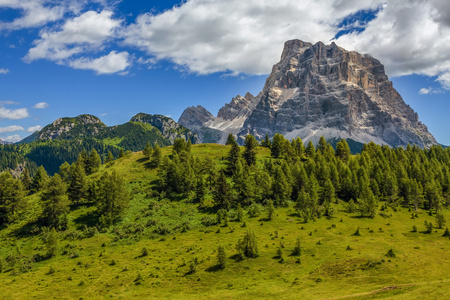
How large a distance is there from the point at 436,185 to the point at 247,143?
7731 cm

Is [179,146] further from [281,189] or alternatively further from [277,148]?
[281,189]

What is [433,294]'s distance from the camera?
3219cm

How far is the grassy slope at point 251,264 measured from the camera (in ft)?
133

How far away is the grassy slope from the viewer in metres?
40.7

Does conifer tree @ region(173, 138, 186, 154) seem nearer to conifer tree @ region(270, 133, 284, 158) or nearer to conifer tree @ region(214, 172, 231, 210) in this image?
conifer tree @ region(214, 172, 231, 210)

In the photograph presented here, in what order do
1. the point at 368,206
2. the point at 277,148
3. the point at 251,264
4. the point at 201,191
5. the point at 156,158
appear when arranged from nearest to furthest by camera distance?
the point at 251,264
the point at 368,206
the point at 201,191
the point at 156,158
the point at 277,148

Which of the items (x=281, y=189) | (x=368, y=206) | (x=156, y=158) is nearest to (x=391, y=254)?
(x=368, y=206)

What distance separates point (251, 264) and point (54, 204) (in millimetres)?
63048

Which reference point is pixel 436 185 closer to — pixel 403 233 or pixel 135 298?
pixel 403 233

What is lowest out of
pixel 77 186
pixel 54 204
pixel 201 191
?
pixel 54 204

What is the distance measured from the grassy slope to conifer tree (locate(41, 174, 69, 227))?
3.86 meters

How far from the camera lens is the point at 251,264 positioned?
5250 centimetres

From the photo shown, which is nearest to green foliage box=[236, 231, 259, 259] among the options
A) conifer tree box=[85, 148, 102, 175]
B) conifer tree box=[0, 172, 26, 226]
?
conifer tree box=[0, 172, 26, 226]

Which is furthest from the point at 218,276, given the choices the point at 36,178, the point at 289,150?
the point at 36,178
